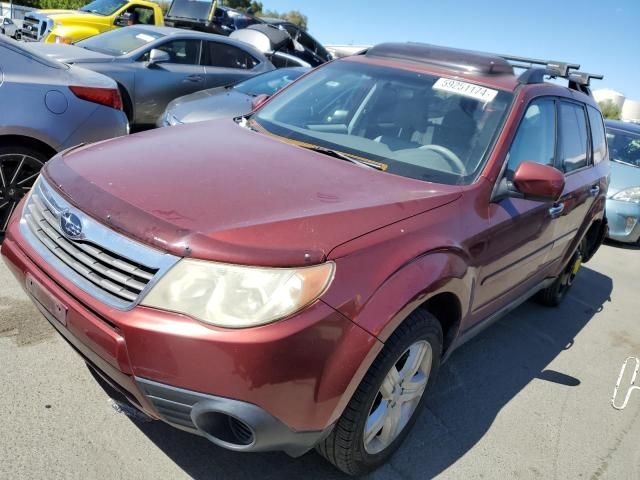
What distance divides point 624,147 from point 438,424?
729 cm

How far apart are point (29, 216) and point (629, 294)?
5600 mm

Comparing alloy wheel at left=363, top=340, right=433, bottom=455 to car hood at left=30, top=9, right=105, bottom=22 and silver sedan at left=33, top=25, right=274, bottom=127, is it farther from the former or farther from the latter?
car hood at left=30, top=9, right=105, bottom=22

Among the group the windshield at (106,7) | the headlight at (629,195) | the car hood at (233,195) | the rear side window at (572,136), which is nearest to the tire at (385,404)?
the car hood at (233,195)

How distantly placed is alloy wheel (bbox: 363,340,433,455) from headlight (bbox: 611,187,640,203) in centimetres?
609

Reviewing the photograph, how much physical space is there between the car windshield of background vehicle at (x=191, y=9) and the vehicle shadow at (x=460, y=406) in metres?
12.3

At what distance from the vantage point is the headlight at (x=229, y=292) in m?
1.80

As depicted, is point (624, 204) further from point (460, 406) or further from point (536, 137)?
point (460, 406)

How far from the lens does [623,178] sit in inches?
303

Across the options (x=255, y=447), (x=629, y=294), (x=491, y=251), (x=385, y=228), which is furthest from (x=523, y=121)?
(x=629, y=294)

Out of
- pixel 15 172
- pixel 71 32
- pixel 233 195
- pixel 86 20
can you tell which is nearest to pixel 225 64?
pixel 71 32

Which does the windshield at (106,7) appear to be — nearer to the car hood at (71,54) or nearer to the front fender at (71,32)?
the front fender at (71,32)

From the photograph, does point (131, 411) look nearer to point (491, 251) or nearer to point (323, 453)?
point (323, 453)

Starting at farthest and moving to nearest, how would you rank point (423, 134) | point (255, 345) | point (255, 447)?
point (423, 134) → point (255, 447) → point (255, 345)

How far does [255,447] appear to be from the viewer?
1.90m
